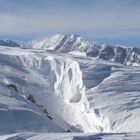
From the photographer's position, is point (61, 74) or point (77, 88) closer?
point (77, 88)

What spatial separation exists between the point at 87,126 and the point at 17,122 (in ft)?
134

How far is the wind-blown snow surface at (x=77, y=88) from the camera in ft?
244

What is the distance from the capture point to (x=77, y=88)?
87625 millimetres

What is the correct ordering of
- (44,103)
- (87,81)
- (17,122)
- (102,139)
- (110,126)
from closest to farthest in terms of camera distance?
(102,139)
(17,122)
(110,126)
(44,103)
(87,81)

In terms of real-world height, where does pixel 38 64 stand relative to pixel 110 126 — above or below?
above

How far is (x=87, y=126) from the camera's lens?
76.4 m

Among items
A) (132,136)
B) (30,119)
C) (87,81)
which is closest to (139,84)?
(87,81)

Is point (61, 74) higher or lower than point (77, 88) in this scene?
higher

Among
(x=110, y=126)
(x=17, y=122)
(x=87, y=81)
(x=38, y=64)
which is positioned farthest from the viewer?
(x=38, y=64)

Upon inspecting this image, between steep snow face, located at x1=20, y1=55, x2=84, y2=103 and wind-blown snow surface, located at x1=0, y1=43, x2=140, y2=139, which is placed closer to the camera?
wind-blown snow surface, located at x1=0, y1=43, x2=140, y2=139

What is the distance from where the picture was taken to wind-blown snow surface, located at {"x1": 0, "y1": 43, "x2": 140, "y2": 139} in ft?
244

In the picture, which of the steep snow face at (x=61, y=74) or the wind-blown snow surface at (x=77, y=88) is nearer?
the wind-blown snow surface at (x=77, y=88)

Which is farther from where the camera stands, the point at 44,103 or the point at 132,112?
the point at 44,103

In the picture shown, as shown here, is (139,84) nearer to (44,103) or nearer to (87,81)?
(87,81)
